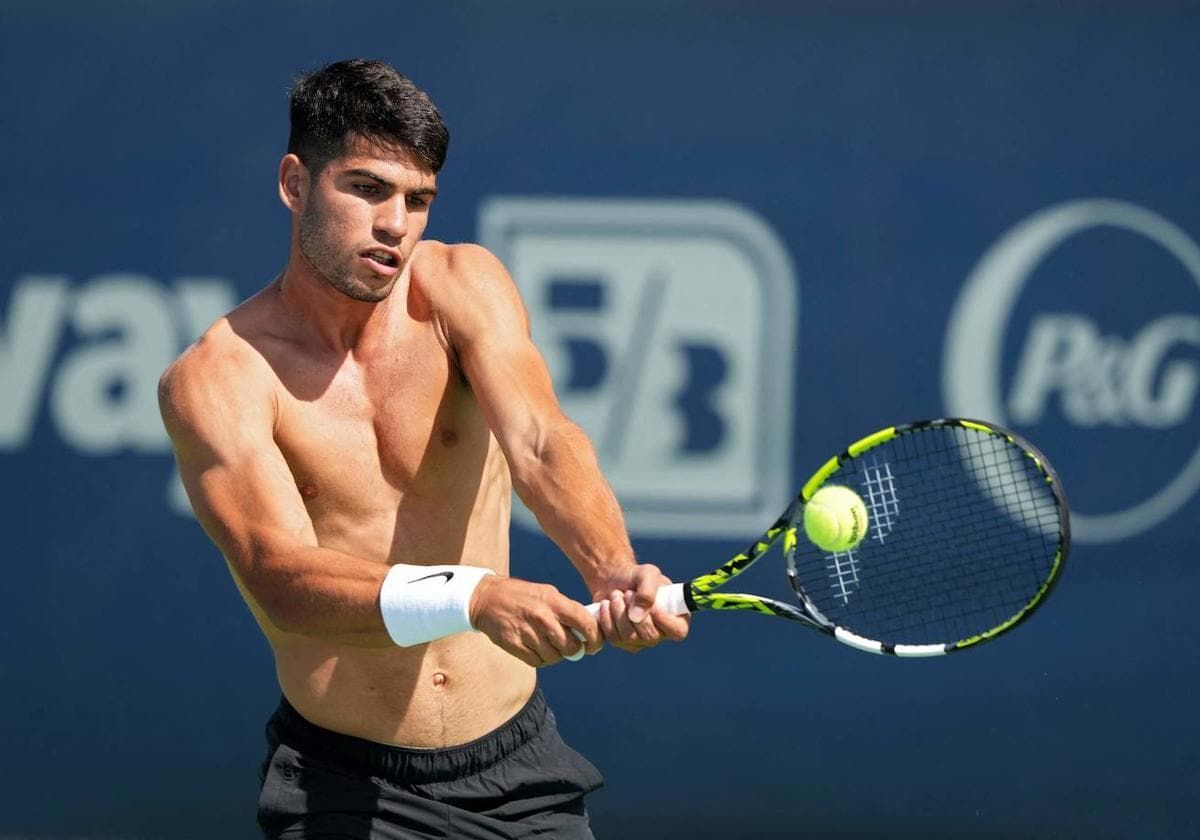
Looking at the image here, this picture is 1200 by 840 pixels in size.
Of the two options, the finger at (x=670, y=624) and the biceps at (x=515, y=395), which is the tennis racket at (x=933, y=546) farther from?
the finger at (x=670, y=624)

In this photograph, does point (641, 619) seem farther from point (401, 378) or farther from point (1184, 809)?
point (1184, 809)

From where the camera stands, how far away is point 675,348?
6035 millimetres

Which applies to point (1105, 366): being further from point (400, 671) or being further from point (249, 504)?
point (249, 504)

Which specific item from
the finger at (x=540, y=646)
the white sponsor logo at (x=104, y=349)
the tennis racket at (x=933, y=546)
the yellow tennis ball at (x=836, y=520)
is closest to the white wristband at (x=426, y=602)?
the finger at (x=540, y=646)

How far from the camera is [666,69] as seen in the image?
6.02 meters

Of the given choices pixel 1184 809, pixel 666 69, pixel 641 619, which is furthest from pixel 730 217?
pixel 641 619

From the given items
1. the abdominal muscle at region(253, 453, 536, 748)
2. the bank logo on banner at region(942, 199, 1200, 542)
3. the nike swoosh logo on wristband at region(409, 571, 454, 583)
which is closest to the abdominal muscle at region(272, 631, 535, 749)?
the abdominal muscle at region(253, 453, 536, 748)

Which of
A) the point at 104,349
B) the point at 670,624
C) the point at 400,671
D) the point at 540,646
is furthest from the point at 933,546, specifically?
the point at 104,349

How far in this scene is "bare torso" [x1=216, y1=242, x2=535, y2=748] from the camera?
3.76 metres

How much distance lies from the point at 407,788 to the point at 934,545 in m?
1.99

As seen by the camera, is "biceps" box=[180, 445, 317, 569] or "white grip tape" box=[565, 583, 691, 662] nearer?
"white grip tape" box=[565, 583, 691, 662]

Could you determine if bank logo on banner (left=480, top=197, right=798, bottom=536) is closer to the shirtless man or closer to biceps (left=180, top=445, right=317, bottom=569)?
the shirtless man

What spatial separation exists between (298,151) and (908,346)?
274 cm

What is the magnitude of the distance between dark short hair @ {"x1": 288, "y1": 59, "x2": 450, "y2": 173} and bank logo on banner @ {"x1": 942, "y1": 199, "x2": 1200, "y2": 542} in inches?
108
